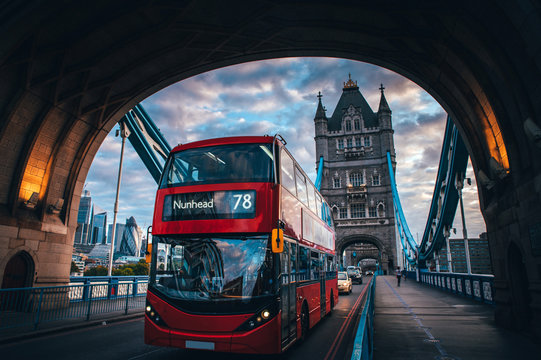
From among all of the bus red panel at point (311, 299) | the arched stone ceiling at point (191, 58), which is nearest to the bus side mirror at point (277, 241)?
the bus red panel at point (311, 299)

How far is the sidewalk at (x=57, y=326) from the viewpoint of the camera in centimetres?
816

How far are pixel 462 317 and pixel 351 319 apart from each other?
3.78 metres

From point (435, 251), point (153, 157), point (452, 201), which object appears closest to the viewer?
point (452, 201)

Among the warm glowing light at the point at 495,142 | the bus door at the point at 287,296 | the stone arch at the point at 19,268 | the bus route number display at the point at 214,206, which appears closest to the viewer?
the bus route number display at the point at 214,206

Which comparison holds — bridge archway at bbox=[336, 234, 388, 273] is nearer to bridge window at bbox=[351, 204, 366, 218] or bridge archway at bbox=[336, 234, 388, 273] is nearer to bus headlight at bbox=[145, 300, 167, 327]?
bridge window at bbox=[351, 204, 366, 218]

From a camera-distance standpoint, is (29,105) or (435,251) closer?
(29,105)

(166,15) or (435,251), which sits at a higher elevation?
(166,15)

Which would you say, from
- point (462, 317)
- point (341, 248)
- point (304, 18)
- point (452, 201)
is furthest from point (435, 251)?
point (304, 18)

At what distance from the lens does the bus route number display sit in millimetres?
6098

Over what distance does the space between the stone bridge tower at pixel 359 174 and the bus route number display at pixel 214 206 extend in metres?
51.9

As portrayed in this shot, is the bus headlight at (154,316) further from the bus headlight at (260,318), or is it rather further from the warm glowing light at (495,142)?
the warm glowing light at (495,142)

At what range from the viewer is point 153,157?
2825 cm

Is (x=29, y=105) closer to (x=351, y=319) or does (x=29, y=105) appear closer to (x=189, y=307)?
(x=189, y=307)

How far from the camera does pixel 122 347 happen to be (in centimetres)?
740
